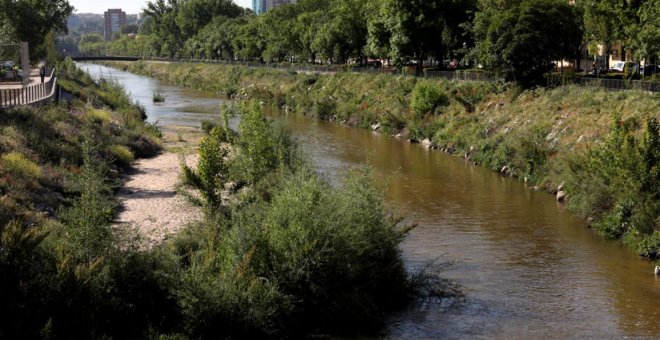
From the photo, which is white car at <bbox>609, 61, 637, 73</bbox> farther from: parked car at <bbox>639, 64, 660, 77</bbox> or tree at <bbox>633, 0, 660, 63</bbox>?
tree at <bbox>633, 0, 660, 63</bbox>

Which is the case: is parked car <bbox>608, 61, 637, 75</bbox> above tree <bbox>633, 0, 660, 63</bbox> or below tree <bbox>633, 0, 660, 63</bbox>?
below

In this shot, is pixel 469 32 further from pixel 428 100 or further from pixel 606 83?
pixel 606 83

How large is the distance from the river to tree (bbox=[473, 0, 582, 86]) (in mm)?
8902

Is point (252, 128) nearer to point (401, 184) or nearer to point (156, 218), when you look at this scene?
point (156, 218)

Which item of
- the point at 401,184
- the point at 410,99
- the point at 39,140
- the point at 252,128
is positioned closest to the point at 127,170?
the point at 39,140

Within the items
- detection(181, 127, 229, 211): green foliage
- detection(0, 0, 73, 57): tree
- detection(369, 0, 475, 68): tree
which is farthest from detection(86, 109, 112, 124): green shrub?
detection(0, 0, 73, 57): tree

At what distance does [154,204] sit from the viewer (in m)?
29.0

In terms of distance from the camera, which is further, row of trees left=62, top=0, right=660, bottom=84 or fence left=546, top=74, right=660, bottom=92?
row of trees left=62, top=0, right=660, bottom=84

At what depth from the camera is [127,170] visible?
121 ft

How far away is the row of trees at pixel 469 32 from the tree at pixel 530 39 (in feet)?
0.19

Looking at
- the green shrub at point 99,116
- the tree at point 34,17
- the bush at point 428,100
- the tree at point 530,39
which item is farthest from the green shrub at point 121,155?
the tree at point 34,17

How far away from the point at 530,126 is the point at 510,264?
62.2 ft

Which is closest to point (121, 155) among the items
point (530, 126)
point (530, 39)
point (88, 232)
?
point (88, 232)

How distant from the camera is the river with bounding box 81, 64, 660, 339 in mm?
19484
